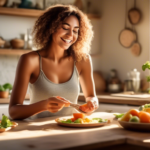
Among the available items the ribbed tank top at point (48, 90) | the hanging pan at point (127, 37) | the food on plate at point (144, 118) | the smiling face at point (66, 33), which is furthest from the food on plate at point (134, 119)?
the hanging pan at point (127, 37)

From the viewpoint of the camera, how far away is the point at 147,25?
3.83 metres

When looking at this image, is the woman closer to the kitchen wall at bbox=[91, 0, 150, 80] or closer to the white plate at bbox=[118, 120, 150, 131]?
the white plate at bbox=[118, 120, 150, 131]

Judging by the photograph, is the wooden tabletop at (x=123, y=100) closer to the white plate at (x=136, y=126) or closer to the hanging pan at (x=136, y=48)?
the hanging pan at (x=136, y=48)

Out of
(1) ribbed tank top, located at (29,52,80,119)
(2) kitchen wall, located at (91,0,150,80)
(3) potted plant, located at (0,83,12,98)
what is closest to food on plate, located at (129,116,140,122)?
(1) ribbed tank top, located at (29,52,80,119)

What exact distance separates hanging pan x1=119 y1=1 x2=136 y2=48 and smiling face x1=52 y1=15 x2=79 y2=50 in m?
1.91

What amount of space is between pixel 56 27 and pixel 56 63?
0.26 meters

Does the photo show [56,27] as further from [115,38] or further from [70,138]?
[115,38]

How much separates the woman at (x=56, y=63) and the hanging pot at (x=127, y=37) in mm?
1621

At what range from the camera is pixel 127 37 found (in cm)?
405

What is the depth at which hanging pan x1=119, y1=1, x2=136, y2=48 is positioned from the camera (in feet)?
13.0

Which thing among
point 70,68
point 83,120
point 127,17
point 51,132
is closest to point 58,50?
point 70,68

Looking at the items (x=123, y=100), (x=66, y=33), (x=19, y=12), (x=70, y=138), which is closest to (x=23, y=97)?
(x=66, y=33)

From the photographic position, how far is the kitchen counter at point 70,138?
3.90ft

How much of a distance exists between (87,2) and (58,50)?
7.49ft
